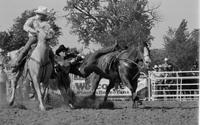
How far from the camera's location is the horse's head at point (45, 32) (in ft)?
38.8

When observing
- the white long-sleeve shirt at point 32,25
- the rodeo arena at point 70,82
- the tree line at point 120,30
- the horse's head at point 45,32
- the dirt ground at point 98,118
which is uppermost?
the tree line at point 120,30

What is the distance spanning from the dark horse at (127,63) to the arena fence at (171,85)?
683 centimetres

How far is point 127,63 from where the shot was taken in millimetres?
13875

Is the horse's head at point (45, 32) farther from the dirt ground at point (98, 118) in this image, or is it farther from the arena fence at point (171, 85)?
the arena fence at point (171, 85)

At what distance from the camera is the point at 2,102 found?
44.7ft

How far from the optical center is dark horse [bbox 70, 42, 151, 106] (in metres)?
13.4

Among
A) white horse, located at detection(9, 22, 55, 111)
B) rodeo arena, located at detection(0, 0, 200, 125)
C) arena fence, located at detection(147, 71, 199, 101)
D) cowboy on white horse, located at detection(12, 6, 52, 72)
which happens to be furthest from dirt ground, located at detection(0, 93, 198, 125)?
arena fence, located at detection(147, 71, 199, 101)

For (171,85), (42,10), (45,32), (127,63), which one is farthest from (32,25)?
(171,85)

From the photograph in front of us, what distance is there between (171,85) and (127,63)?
8.09 metres

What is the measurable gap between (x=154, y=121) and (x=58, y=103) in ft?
18.0

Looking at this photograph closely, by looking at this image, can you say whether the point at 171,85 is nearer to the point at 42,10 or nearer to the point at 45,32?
the point at 42,10

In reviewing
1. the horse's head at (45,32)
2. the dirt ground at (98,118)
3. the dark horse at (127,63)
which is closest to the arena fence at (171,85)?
the dark horse at (127,63)

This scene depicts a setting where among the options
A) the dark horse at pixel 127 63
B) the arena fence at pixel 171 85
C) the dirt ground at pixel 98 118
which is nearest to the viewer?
the dirt ground at pixel 98 118

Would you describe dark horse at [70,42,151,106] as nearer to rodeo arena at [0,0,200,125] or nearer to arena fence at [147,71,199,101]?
rodeo arena at [0,0,200,125]
